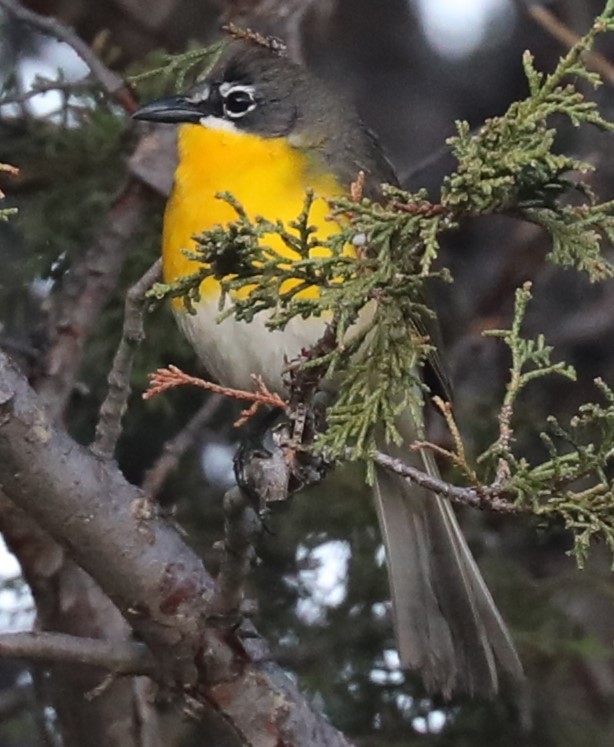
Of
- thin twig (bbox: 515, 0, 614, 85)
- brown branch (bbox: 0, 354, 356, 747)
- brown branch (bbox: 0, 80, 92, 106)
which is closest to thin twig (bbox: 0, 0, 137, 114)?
brown branch (bbox: 0, 80, 92, 106)

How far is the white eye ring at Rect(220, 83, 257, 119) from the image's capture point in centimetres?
292

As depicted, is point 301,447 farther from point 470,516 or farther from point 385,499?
point 470,516

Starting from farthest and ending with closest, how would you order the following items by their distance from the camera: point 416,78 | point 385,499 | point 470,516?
1. point 416,78
2. point 470,516
3. point 385,499

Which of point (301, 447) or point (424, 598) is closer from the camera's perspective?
point (301, 447)

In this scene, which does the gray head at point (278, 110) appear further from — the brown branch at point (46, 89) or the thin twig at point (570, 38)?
the thin twig at point (570, 38)

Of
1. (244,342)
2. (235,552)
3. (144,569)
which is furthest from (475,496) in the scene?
(244,342)

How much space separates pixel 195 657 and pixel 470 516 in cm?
130

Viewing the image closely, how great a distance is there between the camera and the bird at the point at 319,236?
2.71m

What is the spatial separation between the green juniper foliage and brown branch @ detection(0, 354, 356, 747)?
420 millimetres

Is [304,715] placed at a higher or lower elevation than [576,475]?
lower

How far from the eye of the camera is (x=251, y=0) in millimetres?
3135

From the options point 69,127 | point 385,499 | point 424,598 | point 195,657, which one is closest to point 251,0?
point 69,127

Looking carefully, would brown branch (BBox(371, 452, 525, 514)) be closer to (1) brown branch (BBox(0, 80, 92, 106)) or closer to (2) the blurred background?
(2) the blurred background

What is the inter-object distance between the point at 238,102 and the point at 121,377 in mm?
831
